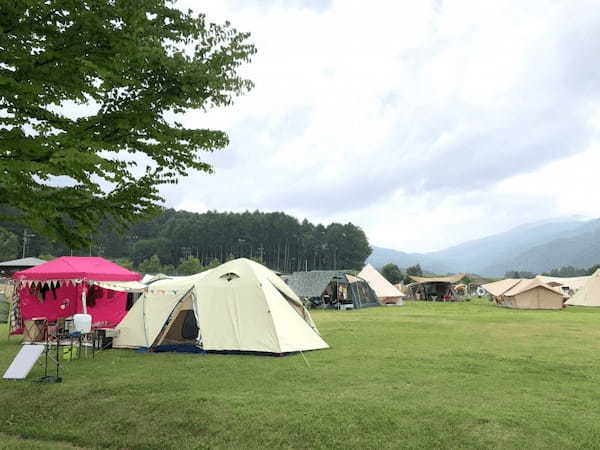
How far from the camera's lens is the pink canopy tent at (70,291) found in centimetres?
1581

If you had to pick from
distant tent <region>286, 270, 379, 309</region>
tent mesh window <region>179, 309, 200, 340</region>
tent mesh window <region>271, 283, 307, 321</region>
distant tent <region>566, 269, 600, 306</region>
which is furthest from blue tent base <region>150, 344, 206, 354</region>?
distant tent <region>566, 269, 600, 306</region>

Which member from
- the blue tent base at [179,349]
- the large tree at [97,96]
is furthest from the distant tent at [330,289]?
the large tree at [97,96]

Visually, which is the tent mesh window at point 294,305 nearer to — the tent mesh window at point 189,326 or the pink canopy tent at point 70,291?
the tent mesh window at point 189,326

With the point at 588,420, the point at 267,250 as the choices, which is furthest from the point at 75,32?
the point at 267,250

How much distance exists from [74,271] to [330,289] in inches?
925

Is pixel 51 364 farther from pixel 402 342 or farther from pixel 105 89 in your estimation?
pixel 402 342

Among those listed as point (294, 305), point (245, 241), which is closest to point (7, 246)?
point (245, 241)

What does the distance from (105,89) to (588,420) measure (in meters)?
7.62

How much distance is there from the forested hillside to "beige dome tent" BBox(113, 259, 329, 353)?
92016mm

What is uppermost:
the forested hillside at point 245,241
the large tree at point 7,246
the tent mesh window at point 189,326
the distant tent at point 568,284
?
the forested hillside at point 245,241

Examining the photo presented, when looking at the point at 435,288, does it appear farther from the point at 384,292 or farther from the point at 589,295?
the point at 589,295

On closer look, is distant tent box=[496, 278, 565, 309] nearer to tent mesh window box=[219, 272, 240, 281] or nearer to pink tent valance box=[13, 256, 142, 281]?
tent mesh window box=[219, 272, 240, 281]

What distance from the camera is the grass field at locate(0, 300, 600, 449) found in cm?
597

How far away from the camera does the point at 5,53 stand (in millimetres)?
4703
